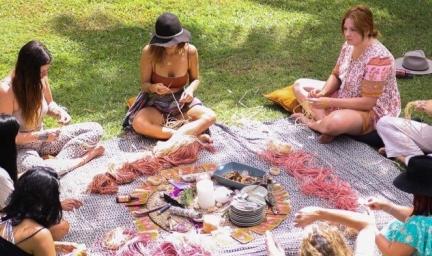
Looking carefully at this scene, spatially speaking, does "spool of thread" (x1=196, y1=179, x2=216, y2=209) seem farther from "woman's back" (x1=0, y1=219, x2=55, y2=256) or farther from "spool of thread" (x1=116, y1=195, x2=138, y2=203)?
"woman's back" (x1=0, y1=219, x2=55, y2=256)

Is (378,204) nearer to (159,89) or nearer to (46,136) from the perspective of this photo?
(159,89)

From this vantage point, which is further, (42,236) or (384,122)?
(384,122)

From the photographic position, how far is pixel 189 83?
6.01 meters

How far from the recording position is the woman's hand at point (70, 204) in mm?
4707

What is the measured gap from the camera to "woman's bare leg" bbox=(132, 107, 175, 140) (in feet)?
18.5

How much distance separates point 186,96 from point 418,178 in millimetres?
2641

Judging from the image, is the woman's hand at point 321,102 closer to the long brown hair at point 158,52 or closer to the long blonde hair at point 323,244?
the long brown hair at point 158,52

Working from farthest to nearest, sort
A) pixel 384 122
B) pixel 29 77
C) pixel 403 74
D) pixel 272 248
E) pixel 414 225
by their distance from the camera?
Result: pixel 403 74 → pixel 384 122 → pixel 29 77 → pixel 272 248 → pixel 414 225

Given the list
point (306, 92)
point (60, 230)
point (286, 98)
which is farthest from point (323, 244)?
point (286, 98)

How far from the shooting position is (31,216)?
139 inches

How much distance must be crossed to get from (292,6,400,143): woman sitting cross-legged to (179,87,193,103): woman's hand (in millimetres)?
1072

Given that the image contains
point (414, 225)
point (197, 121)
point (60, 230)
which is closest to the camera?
point (414, 225)

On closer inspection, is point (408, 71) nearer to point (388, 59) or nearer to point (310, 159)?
point (388, 59)

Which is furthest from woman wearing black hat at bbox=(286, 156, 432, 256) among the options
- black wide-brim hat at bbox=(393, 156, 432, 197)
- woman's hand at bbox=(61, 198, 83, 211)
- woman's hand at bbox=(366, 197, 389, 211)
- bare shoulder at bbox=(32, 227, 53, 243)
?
woman's hand at bbox=(61, 198, 83, 211)
